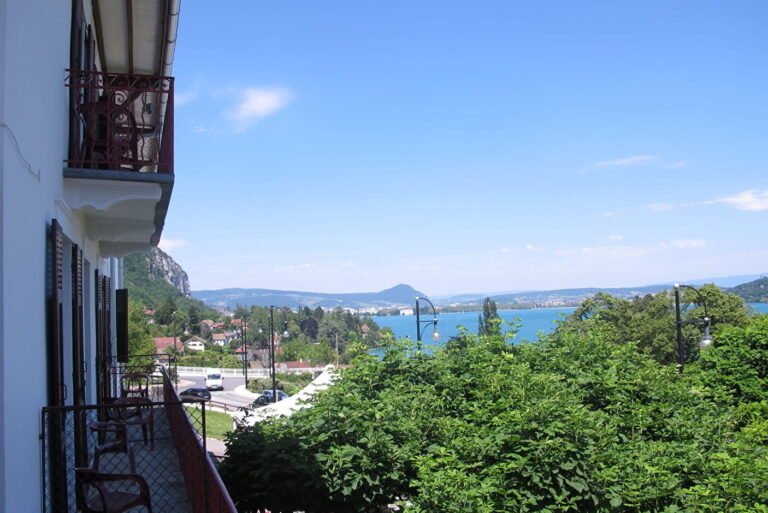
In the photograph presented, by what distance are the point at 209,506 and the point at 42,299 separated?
1829 millimetres

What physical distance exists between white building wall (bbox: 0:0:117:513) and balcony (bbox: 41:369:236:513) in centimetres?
21

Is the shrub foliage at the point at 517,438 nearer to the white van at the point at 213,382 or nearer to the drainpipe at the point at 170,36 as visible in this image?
the drainpipe at the point at 170,36

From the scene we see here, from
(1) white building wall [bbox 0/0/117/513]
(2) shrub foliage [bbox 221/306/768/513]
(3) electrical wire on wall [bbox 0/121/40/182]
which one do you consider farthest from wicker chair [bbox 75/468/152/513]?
(2) shrub foliage [bbox 221/306/768/513]

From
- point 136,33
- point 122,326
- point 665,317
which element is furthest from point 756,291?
point 136,33

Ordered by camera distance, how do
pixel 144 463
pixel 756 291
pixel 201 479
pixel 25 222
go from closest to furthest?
pixel 25 222 < pixel 201 479 < pixel 144 463 < pixel 756 291

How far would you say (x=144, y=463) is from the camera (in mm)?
8062

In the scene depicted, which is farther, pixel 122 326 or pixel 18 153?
pixel 122 326

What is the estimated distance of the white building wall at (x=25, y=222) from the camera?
335cm

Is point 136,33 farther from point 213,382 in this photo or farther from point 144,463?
point 213,382

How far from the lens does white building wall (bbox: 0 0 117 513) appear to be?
3346 mm

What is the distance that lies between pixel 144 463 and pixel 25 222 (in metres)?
4.99

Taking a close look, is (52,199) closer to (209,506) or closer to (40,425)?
(40,425)

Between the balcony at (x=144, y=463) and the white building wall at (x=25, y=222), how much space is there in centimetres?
21

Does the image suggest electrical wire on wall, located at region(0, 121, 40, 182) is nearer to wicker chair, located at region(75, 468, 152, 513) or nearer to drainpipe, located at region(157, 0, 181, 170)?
wicker chair, located at region(75, 468, 152, 513)
